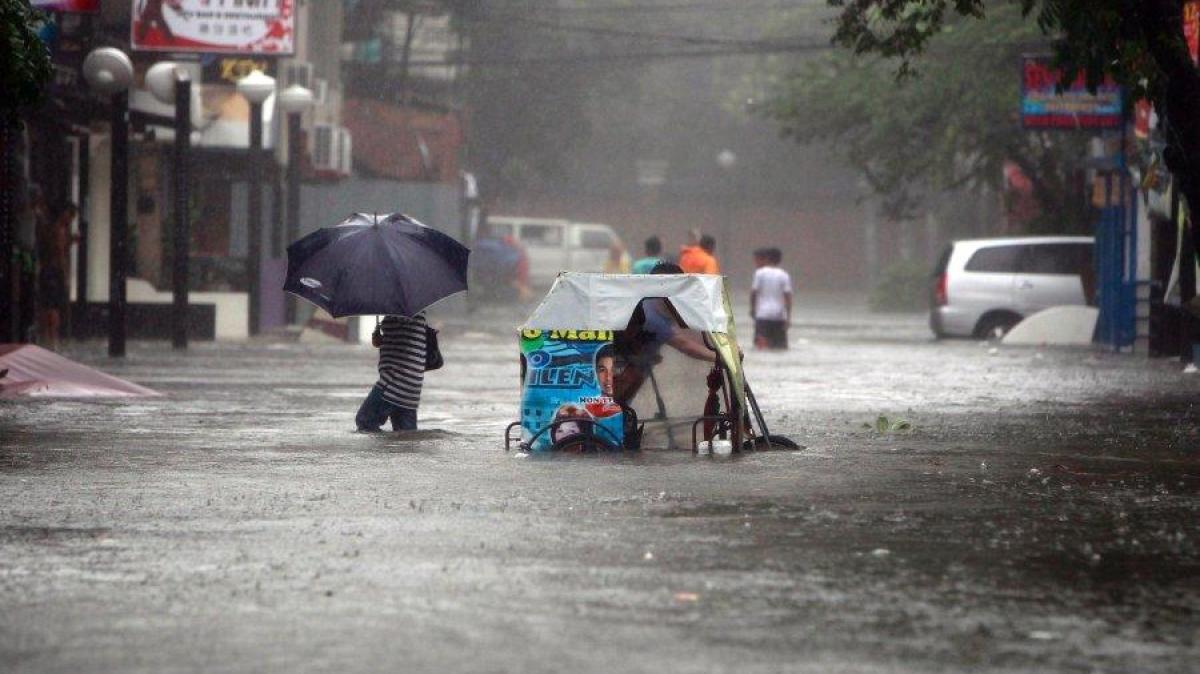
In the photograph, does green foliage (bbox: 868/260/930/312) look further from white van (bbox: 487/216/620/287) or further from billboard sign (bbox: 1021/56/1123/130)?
billboard sign (bbox: 1021/56/1123/130)

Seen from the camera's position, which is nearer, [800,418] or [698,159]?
[800,418]

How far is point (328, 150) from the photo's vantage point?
1454 inches

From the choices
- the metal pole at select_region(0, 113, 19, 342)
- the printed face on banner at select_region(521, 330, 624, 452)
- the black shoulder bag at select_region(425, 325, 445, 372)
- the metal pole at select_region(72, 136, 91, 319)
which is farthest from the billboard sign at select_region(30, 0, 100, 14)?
the printed face on banner at select_region(521, 330, 624, 452)

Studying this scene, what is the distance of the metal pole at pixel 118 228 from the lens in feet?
79.5

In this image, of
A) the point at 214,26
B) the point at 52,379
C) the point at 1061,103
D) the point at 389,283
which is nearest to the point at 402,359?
the point at 389,283

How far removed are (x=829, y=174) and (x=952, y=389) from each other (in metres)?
61.0

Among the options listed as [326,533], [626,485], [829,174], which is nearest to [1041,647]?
[326,533]

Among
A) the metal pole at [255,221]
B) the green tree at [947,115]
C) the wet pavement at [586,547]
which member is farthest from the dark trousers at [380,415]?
the green tree at [947,115]

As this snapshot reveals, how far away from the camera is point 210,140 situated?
3203 centimetres

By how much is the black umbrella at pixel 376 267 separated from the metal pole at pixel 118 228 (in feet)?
31.9

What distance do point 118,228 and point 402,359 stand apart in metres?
10.5

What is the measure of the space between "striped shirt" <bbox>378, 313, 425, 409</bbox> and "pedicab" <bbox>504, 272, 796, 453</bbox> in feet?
4.32

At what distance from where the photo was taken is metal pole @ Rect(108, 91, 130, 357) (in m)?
24.2

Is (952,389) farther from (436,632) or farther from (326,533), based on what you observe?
(436,632)
